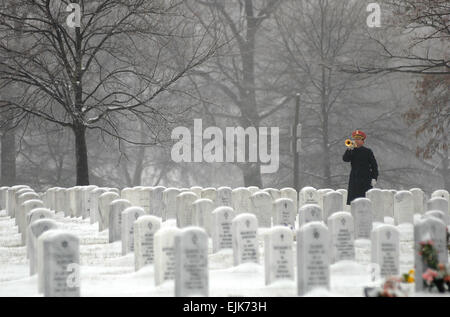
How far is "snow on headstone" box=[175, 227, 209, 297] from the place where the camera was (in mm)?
8281

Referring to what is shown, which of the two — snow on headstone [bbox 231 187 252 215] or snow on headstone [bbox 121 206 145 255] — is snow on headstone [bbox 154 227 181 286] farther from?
snow on headstone [bbox 231 187 252 215]

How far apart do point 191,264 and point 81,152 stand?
11.3 meters

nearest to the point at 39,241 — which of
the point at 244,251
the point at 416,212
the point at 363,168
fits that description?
the point at 244,251

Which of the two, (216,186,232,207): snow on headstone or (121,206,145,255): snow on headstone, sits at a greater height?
(216,186,232,207): snow on headstone

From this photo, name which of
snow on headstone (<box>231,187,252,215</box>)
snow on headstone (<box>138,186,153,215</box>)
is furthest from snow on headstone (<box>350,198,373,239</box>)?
snow on headstone (<box>138,186,153,215</box>)

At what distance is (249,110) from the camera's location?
29000 mm

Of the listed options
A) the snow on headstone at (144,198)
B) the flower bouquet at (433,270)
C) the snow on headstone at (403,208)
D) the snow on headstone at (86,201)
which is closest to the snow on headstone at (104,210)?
the snow on headstone at (86,201)

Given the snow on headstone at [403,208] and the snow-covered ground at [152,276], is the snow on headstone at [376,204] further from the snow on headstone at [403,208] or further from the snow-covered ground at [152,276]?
the snow-covered ground at [152,276]

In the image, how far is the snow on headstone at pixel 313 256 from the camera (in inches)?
338

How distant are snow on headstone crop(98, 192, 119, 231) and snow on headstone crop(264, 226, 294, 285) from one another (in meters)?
6.56

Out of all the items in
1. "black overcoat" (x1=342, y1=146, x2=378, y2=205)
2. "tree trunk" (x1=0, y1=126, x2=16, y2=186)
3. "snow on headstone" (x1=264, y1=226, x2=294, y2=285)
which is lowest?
"snow on headstone" (x1=264, y1=226, x2=294, y2=285)

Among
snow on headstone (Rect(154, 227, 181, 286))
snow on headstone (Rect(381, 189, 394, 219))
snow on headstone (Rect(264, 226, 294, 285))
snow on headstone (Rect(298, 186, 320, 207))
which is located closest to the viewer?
snow on headstone (Rect(154, 227, 181, 286))

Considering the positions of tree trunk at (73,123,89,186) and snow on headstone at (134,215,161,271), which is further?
tree trunk at (73,123,89,186)

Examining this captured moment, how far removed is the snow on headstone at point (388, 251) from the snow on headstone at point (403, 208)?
598 cm
